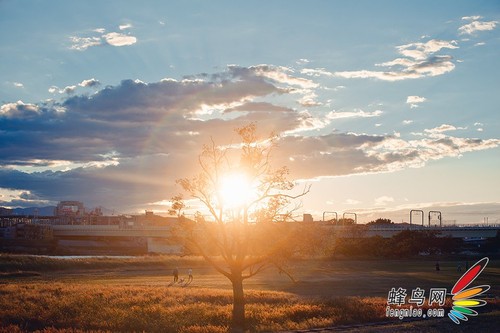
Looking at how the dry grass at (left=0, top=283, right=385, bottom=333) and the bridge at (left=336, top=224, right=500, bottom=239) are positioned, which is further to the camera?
the bridge at (left=336, top=224, right=500, bottom=239)

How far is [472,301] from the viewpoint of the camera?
1727 inches

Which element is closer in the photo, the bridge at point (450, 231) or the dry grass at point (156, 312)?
the dry grass at point (156, 312)

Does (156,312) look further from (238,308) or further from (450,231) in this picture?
(450,231)

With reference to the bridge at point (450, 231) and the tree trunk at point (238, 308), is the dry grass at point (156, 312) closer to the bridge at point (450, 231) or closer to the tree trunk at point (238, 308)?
the tree trunk at point (238, 308)

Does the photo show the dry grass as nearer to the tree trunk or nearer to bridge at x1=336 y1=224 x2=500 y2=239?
the tree trunk

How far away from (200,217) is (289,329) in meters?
9.20

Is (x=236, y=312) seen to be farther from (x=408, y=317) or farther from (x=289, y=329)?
(x=408, y=317)

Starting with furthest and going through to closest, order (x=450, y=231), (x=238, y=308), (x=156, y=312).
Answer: (x=450, y=231) → (x=156, y=312) → (x=238, y=308)

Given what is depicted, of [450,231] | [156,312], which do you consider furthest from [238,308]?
[450,231]

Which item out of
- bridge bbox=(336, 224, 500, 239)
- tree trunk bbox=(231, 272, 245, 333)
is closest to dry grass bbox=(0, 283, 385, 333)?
tree trunk bbox=(231, 272, 245, 333)

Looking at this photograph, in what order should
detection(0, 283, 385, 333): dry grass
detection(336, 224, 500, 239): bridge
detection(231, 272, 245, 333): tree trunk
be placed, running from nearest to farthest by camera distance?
detection(0, 283, 385, 333): dry grass → detection(231, 272, 245, 333): tree trunk → detection(336, 224, 500, 239): bridge

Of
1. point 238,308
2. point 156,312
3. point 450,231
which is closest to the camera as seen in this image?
point 238,308

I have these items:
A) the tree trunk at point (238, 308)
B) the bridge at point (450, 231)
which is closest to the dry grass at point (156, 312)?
the tree trunk at point (238, 308)

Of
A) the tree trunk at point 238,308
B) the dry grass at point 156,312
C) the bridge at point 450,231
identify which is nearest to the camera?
the dry grass at point 156,312
